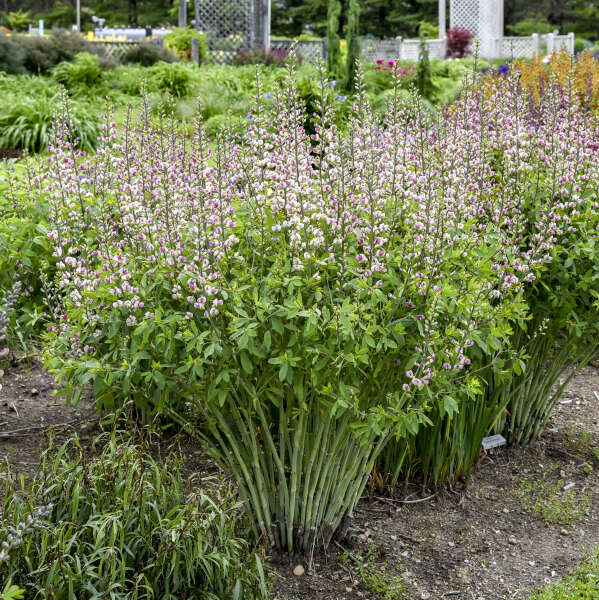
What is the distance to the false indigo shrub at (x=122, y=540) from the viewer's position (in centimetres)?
245

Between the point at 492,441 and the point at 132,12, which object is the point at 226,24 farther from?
the point at 132,12

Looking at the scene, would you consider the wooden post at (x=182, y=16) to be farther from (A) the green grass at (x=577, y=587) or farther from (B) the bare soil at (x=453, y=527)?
(A) the green grass at (x=577, y=587)

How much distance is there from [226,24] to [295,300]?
2053cm

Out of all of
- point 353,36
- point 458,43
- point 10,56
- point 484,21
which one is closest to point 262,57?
point 10,56

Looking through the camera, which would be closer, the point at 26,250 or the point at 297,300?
the point at 297,300

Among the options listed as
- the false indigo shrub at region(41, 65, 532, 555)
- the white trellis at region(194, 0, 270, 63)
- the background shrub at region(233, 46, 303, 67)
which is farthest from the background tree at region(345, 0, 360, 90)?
the white trellis at region(194, 0, 270, 63)

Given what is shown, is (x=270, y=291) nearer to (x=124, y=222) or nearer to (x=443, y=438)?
(x=124, y=222)

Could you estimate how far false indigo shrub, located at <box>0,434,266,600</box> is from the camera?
245 centimetres

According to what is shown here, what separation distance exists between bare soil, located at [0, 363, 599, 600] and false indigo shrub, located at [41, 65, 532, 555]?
0.26 m

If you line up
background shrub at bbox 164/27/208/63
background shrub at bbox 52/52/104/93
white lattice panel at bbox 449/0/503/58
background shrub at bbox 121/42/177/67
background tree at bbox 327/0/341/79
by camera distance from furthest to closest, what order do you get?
1. white lattice panel at bbox 449/0/503/58
2. background shrub at bbox 164/27/208/63
3. background shrub at bbox 121/42/177/67
4. background shrub at bbox 52/52/104/93
5. background tree at bbox 327/0/341/79

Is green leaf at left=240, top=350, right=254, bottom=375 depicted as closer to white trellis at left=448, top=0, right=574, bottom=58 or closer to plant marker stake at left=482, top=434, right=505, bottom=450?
plant marker stake at left=482, top=434, right=505, bottom=450

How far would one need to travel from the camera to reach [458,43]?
83.5 feet

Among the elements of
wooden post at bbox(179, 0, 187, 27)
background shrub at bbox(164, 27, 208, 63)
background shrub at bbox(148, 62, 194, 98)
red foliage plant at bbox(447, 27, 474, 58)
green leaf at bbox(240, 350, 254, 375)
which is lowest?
green leaf at bbox(240, 350, 254, 375)

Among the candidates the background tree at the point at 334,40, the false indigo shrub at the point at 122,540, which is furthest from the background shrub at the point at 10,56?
the false indigo shrub at the point at 122,540
